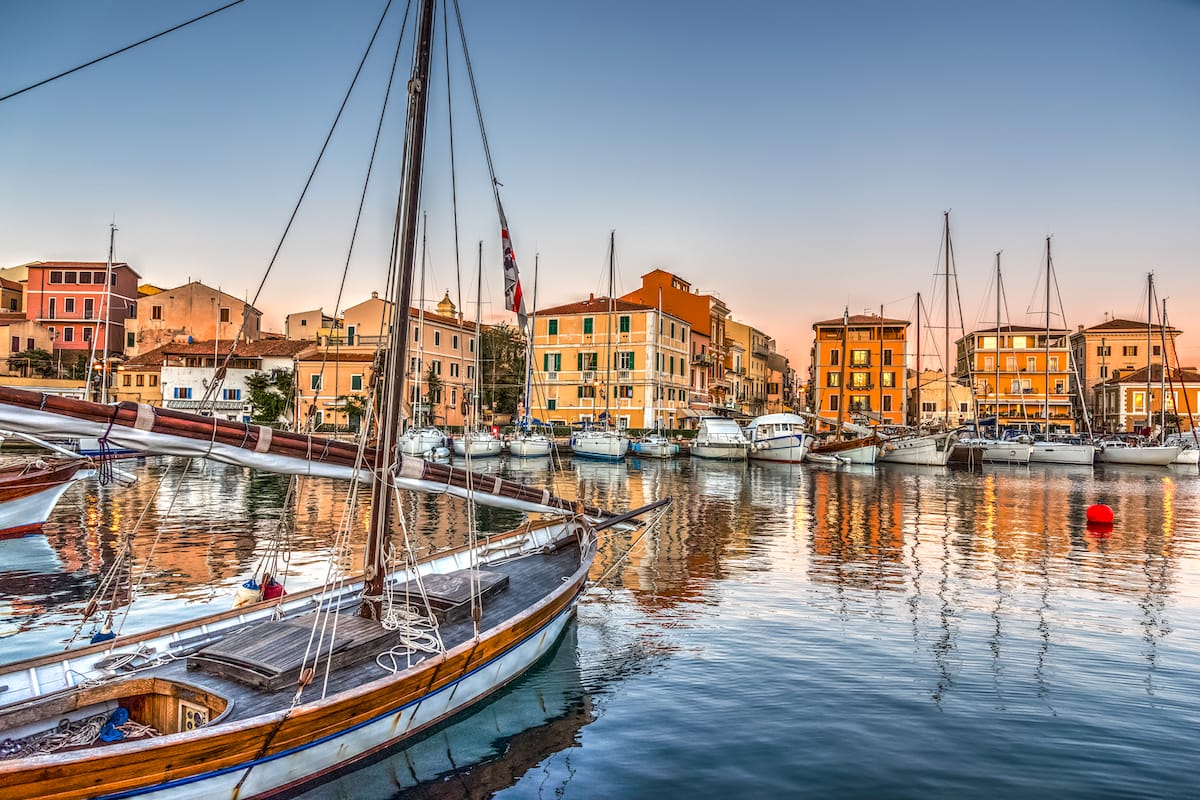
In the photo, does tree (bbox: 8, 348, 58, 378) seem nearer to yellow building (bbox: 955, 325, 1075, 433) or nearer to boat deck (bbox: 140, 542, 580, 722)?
boat deck (bbox: 140, 542, 580, 722)

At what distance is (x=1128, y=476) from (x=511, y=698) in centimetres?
5319

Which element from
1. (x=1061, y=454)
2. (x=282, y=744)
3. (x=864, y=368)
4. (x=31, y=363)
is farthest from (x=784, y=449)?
(x=31, y=363)

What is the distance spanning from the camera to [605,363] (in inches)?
2682

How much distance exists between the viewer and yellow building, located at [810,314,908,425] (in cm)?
8062

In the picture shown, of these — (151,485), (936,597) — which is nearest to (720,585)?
(936,597)

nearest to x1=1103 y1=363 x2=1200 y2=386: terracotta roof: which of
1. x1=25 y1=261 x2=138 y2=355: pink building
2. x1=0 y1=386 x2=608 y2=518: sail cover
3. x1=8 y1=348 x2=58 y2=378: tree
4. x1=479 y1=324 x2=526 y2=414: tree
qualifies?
x1=479 y1=324 x2=526 y2=414: tree

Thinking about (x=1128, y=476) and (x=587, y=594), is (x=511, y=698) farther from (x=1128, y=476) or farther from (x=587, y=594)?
(x=1128, y=476)

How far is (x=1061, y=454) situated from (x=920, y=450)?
521 inches

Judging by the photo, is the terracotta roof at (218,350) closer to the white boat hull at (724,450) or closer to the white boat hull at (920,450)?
the white boat hull at (724,450)

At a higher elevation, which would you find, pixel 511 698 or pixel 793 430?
pixel 793 430

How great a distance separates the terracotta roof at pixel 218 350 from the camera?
6562 cm

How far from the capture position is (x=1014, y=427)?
279ft

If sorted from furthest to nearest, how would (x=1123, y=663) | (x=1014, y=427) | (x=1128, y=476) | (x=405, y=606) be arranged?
(x=1014, y=427), (x=1128, y=476), (x=1123, y=663), (x=405, y=606)

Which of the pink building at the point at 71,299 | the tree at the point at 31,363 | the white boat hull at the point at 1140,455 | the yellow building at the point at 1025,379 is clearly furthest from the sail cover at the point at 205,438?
the yellow building at the point at 1025,379
